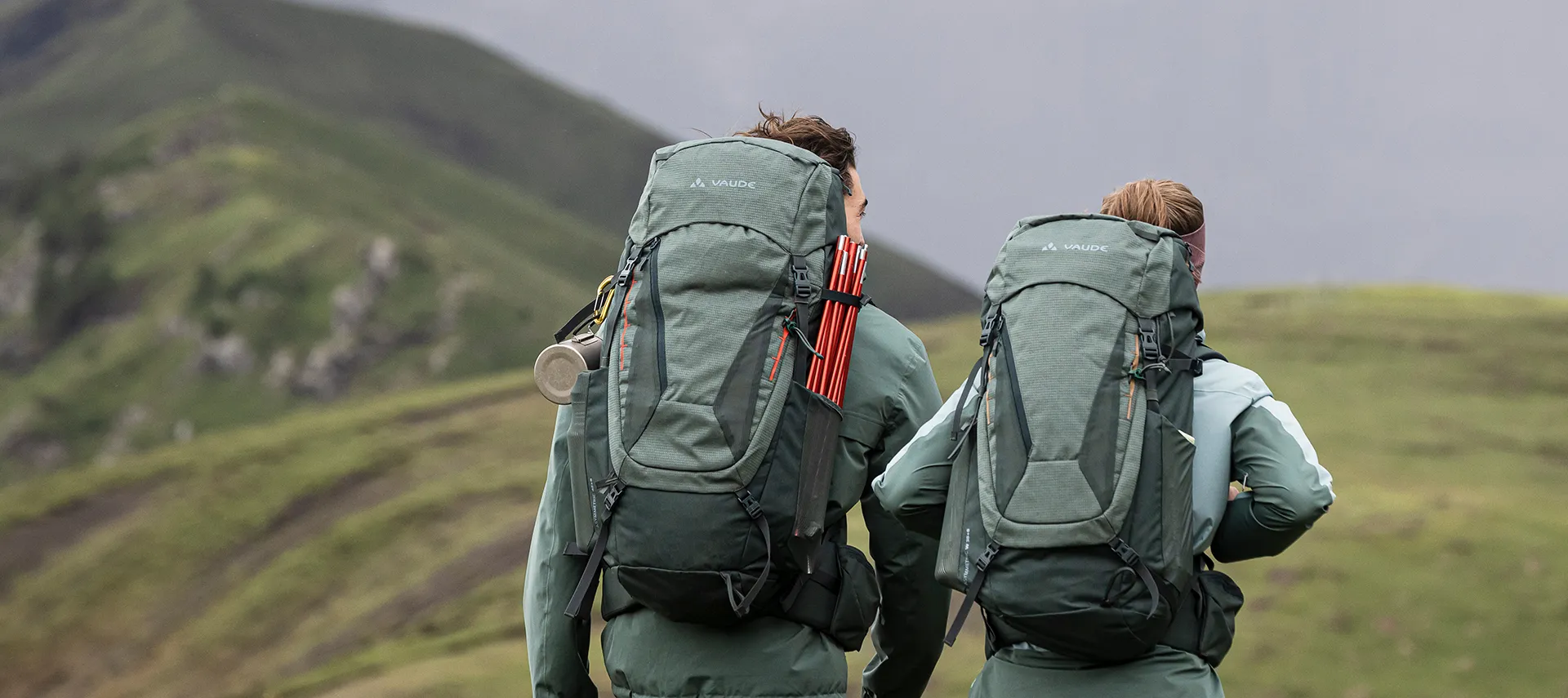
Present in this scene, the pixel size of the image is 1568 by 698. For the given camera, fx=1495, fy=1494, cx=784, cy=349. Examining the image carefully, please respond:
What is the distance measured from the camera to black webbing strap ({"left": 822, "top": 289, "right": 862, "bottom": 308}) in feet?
26.0

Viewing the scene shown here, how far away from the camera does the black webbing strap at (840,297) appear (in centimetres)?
793

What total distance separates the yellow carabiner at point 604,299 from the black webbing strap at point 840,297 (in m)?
1.29

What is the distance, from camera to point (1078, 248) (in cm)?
730

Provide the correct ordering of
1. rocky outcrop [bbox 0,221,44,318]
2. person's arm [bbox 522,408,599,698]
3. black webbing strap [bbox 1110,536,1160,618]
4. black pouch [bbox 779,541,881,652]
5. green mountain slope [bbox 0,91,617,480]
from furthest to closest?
rocky outcrop [bbox 0,221,44,318] → green mountain slope [bbox 0,91,617,480] → person's arm [bbox 522,408,599,698] → black pouch [bbox 779,541,881,652] → black webbing strap [bbox 1110,536,1160,618]

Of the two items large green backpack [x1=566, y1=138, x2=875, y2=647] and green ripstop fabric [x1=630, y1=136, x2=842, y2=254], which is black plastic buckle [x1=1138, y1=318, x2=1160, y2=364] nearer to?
large green backpack [x1=566, y1=138, x2=875, y2=647]

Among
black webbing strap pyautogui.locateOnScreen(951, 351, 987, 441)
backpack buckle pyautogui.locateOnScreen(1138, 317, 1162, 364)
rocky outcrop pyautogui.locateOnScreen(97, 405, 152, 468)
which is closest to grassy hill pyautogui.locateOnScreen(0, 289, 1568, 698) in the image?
black webbing strap pyautogui.locateOnScreen(951, 351, 987, 441)

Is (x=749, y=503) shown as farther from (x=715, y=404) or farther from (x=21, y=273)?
(x=21, y=273)

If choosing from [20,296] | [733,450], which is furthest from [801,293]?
[20,296]

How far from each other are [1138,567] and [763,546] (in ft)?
6.10

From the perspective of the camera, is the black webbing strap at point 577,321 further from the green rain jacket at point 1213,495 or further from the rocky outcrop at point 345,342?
the rocky outcrop at point 345,342

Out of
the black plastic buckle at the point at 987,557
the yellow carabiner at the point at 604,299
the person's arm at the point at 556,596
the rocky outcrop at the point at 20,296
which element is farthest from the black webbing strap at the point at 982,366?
the rocky outcrop at the point at 20,296

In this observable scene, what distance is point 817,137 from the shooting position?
8.73 metres

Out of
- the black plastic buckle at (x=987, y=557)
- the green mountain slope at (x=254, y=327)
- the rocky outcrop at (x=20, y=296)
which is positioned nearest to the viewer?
the black plastic buckle at (x=987, y=557)

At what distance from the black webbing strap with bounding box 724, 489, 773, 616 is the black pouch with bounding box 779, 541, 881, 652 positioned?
0.47 meters
